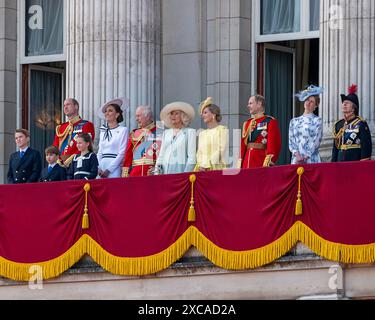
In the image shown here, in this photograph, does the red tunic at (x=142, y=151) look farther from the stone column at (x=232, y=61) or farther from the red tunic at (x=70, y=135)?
the stone column at (x=232, y=61)

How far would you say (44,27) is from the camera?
38125 mm

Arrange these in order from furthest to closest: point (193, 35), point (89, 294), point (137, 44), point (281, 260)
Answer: point (193, 35)
point (137, 44)
point (89, 294)
point (281, 260)

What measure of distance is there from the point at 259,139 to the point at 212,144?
75 centimetres

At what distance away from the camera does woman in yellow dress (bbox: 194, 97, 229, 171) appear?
2980cm

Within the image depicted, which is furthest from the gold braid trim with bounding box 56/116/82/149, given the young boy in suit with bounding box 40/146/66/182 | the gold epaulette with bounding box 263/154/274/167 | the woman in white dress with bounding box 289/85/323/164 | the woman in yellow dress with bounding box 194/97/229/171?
the woman in white dress with bounding box 289/85/323/164

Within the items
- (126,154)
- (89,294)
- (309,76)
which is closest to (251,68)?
(309,76)

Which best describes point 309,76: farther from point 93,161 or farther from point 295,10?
point 93,161

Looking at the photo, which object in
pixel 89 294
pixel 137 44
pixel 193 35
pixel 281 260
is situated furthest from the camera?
pixel 193 35

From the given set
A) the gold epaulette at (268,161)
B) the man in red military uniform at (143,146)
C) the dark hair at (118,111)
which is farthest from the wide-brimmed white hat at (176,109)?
the gold epaulette at (268,161)

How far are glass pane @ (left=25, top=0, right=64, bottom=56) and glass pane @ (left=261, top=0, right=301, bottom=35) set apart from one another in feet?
14.3

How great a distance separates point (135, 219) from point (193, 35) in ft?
23.1

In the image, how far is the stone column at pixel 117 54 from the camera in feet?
110

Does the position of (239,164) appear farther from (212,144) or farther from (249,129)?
(212,144)

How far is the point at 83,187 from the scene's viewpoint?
30.6m
